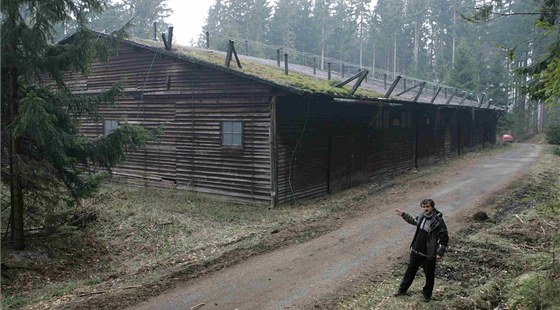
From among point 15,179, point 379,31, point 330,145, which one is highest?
point 379,31

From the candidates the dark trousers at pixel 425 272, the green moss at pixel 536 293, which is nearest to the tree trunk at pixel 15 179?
the dark trousers at pixel 425 272

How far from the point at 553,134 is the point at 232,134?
38.4 metres

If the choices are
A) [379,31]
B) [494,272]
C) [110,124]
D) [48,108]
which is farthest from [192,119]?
[379,31]

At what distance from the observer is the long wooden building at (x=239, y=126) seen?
16328mm

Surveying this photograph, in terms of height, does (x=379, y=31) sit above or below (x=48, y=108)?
above

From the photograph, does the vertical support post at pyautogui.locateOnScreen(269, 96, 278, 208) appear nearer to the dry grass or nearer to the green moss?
the dry grass

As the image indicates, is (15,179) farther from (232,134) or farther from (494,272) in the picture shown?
(494,272)

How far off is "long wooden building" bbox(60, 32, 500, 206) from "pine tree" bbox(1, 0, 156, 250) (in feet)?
11.7

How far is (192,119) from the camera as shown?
18078 millimetres

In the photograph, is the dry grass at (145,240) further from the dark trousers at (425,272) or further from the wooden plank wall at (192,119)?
the wooden plank wall at (192,119)

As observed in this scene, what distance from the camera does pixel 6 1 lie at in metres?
9.37

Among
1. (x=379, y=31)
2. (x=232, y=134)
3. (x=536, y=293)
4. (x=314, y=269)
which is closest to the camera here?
(x=536, y=293)

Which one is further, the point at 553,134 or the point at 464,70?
the point at 464,70

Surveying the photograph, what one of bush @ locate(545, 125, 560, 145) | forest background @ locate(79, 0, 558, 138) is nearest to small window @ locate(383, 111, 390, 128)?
bush @ locate(545, 125, 560, 145)
